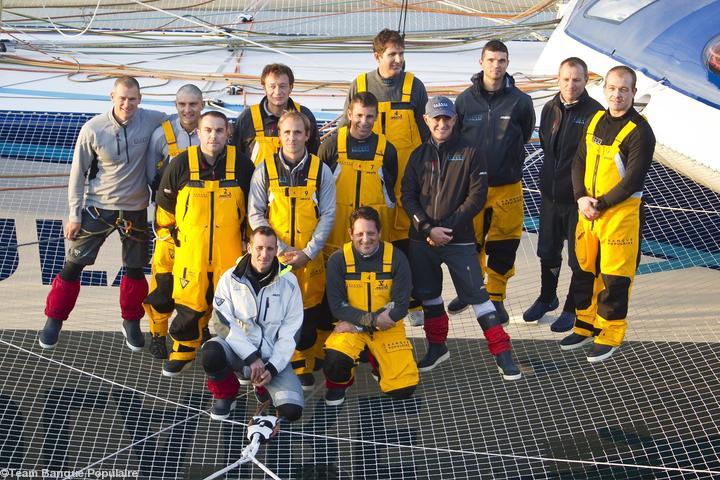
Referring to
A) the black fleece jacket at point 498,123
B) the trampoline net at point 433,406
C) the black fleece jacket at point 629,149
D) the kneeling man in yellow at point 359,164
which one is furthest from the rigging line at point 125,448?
the black fleece jacket at point 629,149

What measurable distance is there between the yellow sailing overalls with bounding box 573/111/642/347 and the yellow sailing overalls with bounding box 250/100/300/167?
1.26 meters

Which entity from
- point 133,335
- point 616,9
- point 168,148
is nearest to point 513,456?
point 133,335

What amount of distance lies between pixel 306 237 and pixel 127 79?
96cm

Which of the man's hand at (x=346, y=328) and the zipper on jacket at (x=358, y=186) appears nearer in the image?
the man's hand at (x=346, y=328)

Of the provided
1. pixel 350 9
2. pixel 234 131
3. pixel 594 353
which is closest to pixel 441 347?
pixel 594 353

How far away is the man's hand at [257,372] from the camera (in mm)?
3920

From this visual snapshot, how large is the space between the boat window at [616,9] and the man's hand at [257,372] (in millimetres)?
3153

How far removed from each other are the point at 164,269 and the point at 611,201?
182 cm

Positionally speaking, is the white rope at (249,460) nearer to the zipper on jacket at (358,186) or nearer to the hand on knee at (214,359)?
the hand on knee at (214,359)

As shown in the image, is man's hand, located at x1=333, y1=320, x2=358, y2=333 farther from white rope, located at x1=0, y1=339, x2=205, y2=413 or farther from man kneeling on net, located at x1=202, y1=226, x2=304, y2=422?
white rope, located at x1=0, y1=339, x2=205, y2=413

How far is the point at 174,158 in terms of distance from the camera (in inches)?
163

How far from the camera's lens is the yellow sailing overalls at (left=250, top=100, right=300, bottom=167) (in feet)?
14.2

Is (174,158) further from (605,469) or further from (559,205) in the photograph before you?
(605,469)

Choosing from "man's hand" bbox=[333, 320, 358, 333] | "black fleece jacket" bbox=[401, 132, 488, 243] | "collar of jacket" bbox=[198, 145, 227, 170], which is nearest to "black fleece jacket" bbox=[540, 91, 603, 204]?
"black fleece jacket" bbox=[401, 132, 488, 243]
